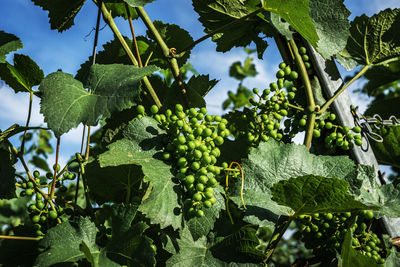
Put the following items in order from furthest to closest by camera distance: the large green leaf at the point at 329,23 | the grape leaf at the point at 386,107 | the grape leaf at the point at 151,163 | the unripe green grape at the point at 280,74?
the grape leaf at the point at 386,107 < the unripe green grape at the point at 280,74 < the large green leaf at the point at 329,23 < the grape leaf at the point at 151,163

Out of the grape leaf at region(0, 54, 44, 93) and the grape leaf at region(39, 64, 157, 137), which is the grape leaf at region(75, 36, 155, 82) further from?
the grape leaf at region(39, 64, 157, 137)

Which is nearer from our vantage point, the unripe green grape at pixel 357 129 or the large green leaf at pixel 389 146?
the unripe green grape at pixel 357 129

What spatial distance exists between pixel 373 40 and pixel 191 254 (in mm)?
1144

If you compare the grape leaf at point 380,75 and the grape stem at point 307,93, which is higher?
the grape leaf at point 380,75

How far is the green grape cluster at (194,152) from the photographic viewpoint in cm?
91

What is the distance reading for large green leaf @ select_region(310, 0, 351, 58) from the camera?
48.9 inches

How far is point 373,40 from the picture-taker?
152 centimetres

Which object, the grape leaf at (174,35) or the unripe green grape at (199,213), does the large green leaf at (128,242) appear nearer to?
the unripe green grape at (199,213)

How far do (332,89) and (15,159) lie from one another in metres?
1.16

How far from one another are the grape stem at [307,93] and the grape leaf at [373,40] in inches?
8.4

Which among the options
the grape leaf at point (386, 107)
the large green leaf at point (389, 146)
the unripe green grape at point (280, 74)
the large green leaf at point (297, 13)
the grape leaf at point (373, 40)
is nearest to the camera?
the large green leaf at point (297, 13)

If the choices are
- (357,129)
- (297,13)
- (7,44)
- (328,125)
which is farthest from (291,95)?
(7,44)

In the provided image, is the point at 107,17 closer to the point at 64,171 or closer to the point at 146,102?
the point at 146,102

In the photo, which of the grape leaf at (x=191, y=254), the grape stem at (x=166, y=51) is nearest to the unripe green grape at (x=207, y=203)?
the grape leaf at (x=191, y=254)
